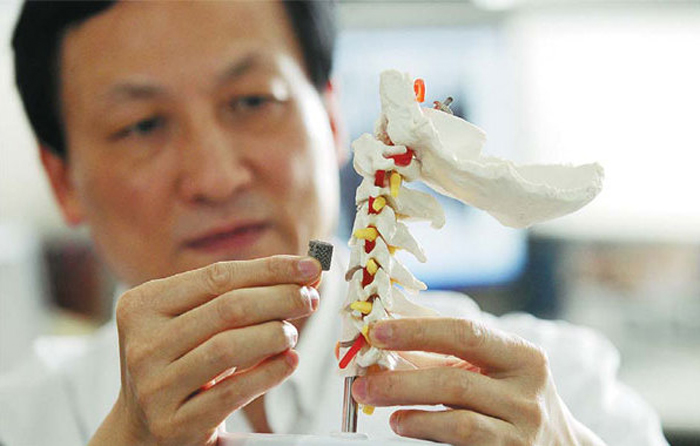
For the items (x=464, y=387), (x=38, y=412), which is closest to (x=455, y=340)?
(x=464, y=387)

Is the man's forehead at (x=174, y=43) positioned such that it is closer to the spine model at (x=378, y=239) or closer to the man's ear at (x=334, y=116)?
the man's ear at (x=334, y=116)

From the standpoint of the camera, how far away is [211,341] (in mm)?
504

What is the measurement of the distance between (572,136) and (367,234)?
5.05ft

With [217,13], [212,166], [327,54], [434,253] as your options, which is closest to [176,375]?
[212,166]

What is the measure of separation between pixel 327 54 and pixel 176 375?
0.58 meters

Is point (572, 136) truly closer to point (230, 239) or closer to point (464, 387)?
point (230, 239)

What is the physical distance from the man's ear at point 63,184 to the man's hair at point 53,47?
15 mm

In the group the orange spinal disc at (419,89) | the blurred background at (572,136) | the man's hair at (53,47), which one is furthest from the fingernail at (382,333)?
the blurred background at (572,136)

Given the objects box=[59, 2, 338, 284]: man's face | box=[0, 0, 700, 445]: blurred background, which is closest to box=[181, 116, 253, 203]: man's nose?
box=[59, 2, 338, 284]: man's face

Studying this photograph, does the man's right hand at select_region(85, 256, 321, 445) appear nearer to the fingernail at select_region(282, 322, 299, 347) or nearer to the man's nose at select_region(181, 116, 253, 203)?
the fingernail at select_region(282, 322, 299, 347)

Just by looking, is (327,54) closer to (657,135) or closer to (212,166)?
(212,166)

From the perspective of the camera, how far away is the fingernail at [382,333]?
48cm

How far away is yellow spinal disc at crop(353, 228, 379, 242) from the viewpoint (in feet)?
1.63

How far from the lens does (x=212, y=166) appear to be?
772 millimetres
